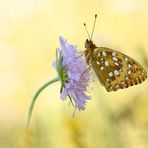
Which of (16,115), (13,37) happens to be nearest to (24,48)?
(13,37)

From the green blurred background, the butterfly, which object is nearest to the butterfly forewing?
the butterfly

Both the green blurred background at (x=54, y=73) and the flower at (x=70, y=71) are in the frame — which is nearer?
the flower at (x=70, y=71)

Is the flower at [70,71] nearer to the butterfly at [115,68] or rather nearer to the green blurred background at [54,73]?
the butterfly at [115,68]

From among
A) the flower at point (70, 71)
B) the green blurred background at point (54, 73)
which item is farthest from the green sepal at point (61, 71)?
the green blurred background at point (54, 73)

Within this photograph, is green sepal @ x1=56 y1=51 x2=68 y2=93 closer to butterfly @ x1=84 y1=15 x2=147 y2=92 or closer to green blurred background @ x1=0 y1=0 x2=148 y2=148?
butterfly @ x1=84 y1=15 x2=147 y2=92

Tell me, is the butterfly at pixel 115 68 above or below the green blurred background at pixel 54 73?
below
